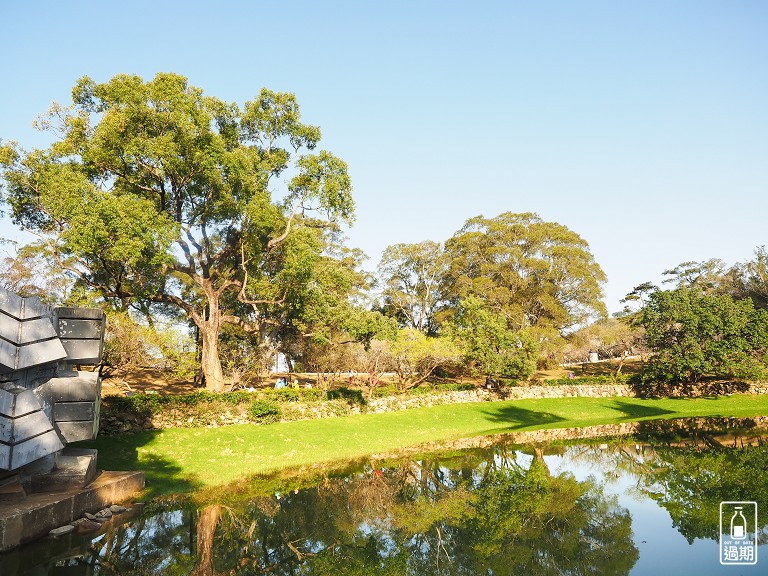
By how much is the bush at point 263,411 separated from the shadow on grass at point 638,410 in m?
21.7

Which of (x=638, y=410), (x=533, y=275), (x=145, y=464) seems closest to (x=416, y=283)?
(x=533, y=275)

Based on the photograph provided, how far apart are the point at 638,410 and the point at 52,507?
1391 inches

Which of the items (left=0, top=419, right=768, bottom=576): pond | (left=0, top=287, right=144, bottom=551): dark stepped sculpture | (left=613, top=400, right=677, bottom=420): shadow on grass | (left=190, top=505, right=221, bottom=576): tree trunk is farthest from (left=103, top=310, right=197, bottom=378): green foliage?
(left=613, top=400, right=677, bottom=420): shadow on grass

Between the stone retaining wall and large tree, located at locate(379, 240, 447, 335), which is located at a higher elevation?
large tree, located at locate(379, 240, 447, 335)

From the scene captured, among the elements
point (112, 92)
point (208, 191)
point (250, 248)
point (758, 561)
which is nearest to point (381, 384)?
point (250, 248)

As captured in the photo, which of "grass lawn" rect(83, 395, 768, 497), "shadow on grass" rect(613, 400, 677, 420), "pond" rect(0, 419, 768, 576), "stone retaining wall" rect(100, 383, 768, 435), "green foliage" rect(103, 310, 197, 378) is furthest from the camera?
"shadow on grass" rect(613, 400, 677, 420)

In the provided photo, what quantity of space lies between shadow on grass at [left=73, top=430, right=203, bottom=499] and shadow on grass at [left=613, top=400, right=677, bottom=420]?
27.2 meters

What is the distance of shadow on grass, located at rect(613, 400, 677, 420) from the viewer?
109 ft

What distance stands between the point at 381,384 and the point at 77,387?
30.2 m

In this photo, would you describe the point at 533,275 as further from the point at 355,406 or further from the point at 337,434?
the point at 337,434

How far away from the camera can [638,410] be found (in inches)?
1399

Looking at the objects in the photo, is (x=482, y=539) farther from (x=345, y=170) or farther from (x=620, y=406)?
(x=620, y=406)

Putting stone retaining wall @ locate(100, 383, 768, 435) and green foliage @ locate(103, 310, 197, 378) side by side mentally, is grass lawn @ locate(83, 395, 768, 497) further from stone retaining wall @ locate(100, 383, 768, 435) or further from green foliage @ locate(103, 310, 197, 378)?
green foliage @ locate(103, 310, 197, 378)

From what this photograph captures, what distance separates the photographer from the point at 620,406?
3703 centimetres
